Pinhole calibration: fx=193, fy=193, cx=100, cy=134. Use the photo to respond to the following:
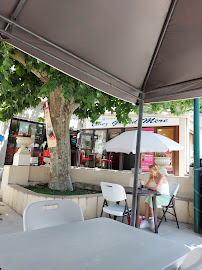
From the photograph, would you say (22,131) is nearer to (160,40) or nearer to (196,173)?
(196,173)

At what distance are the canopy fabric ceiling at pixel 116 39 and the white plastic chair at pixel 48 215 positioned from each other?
116 centimetres

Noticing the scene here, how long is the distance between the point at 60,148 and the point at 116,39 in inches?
145

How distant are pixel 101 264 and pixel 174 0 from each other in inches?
74.9

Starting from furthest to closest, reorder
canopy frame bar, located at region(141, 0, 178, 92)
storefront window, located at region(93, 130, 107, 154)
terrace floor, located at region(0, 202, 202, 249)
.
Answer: storefront window, located at region(93, 130, 107, 154), terrace floor, located at region(0, 202, 202, 249), canopy frame bar, located at region(141, 0, 178, 92)

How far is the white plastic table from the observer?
750 mm

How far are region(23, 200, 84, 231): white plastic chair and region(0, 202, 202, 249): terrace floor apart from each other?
224cm

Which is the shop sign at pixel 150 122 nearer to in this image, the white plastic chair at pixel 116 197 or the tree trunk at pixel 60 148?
the tree trunk at pixel 60 148

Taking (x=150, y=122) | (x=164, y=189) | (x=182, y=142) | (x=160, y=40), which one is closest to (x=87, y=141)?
(x=150, y=122)

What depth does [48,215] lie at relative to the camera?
4.85 feet

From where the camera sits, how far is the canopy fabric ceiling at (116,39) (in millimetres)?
1410

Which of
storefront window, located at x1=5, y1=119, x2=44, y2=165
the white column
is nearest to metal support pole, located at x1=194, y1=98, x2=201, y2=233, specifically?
the white column

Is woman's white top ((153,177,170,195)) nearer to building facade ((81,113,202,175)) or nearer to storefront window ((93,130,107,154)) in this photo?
building facade ((81,113,202,175))

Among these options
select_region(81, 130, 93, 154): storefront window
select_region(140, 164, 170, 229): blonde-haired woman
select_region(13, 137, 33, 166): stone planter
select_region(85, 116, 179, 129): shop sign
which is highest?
select_region(85, 116, 179, 129): shop sign

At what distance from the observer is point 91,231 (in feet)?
3.80
